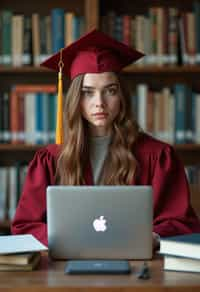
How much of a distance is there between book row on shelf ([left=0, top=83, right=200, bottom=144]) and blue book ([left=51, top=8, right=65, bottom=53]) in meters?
0.25

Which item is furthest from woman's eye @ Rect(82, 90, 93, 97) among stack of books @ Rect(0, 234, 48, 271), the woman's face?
stack of books @ Rect(0, 234, 48, 271)

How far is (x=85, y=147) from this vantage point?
7.43ft

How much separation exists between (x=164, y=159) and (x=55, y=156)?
39cm

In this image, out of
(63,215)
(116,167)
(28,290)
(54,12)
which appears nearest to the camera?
(28,290)

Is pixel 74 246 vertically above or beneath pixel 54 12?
beneath

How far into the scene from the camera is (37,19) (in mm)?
3166

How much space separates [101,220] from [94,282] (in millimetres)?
214

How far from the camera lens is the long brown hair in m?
2.19

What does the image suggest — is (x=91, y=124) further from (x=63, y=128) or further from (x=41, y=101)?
(x=41, y=101)

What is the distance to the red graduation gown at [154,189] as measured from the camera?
6.69 feet

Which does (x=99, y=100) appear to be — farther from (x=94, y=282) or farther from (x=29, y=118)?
(x=29, y=118)

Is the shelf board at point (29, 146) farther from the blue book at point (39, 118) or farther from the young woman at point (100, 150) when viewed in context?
the young woman at point (100, 150)

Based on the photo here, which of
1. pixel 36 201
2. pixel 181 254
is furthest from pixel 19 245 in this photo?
pixel 36 201

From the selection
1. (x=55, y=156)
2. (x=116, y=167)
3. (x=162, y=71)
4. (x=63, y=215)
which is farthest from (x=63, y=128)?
(x=162, y=71)
